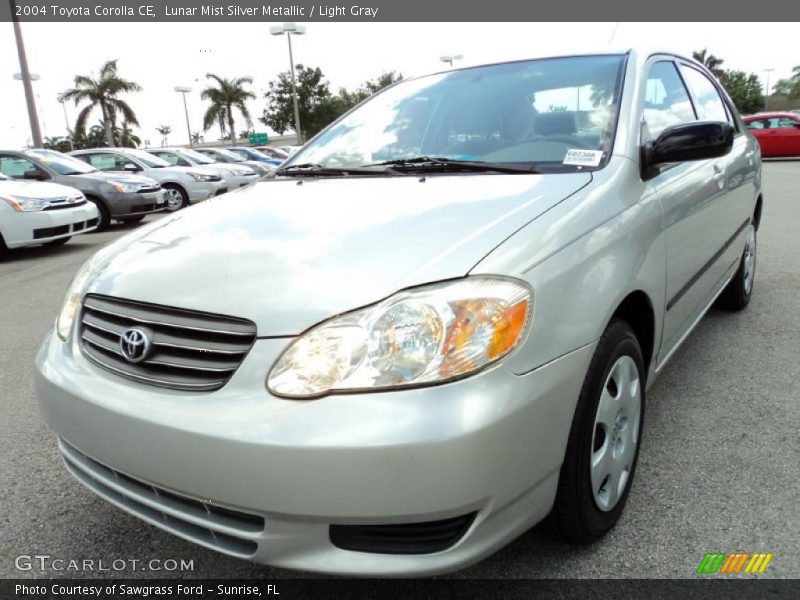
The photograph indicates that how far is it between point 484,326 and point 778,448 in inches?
64.9

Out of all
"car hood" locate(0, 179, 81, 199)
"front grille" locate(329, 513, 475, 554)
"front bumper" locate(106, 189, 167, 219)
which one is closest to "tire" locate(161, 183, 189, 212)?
"front bumper" locate(106, 189, 167, 219)

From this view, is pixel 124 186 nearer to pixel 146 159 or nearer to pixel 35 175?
pixel 35 175

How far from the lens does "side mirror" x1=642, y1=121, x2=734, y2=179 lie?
2.14m

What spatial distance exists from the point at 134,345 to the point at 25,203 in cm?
714

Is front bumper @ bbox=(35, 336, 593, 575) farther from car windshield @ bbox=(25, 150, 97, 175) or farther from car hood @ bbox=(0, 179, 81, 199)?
car windshield @ bbox=(25, 150, 97, 175)

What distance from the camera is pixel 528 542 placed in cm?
192

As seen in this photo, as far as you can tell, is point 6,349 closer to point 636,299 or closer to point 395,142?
point 395,142

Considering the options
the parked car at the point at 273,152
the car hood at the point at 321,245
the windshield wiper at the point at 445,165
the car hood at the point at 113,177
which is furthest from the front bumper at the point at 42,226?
the parked car at the point at 273,152

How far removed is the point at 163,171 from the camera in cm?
1252

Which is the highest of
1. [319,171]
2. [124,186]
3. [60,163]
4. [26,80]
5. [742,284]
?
[26,80]

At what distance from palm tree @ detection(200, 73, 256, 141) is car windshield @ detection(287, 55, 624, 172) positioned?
3901 cm

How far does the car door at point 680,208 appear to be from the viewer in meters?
2.33

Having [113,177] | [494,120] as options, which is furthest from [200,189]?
[494,120]

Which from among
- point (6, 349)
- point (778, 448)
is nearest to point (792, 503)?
point (778, 448)
